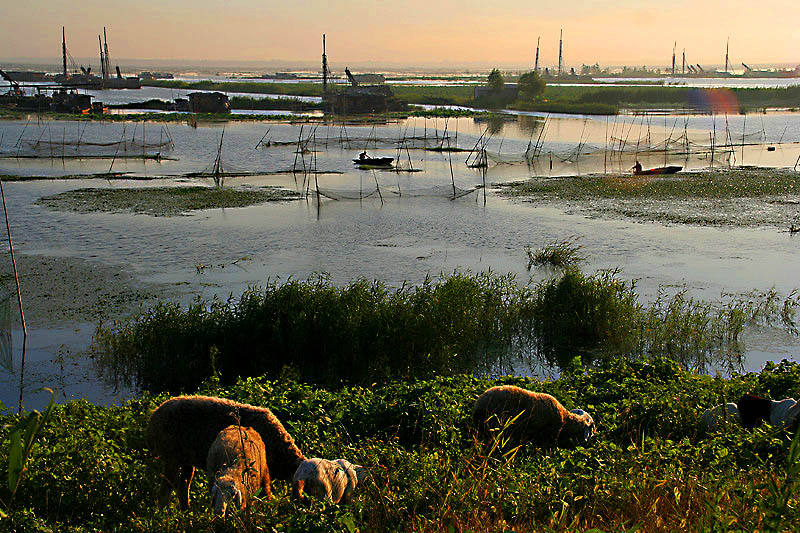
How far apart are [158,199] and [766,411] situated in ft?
48.0

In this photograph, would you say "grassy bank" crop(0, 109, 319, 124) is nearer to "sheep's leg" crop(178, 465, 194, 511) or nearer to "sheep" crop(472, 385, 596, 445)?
"sheep" crop(472, 385, 596, 445)

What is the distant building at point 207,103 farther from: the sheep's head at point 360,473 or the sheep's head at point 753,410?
the sheep's head at point 360,473

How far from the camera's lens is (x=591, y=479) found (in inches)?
152

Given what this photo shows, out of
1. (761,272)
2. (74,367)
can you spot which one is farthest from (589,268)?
(74,367)

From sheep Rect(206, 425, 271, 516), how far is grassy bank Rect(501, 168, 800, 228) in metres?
13.4

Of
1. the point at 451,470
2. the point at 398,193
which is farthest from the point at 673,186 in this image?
the point at 451,470

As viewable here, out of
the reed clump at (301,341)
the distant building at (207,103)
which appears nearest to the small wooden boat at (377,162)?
the reed clump at (301,341)

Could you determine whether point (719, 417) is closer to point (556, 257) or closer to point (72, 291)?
point (556, 257)

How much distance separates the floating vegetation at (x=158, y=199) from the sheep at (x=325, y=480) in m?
12.8

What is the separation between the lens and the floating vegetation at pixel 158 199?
15992mm

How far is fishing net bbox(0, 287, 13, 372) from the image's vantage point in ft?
26.1

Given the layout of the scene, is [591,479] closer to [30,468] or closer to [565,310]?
[30,468]

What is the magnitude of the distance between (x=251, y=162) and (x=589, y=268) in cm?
1545

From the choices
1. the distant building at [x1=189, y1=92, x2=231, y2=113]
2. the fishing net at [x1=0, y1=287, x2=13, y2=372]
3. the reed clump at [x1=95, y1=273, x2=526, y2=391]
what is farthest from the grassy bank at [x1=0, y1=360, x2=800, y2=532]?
the distant building at [x1=189, y1=92, x2=231, y2=113]
